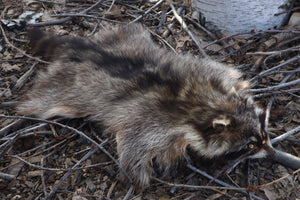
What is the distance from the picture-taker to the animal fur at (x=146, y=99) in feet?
10.3

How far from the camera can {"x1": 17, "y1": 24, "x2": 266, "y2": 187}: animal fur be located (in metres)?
3.12

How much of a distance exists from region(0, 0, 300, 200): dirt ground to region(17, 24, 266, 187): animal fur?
22 centimetres

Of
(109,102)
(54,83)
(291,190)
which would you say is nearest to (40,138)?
(54,83)

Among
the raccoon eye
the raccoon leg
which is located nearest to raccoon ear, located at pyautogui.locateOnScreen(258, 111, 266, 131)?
the raccoon eye

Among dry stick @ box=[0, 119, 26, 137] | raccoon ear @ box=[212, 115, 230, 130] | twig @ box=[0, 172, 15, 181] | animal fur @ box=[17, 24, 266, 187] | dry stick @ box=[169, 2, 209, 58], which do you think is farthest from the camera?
dry stick @ box=[169, 2, 209, 58]

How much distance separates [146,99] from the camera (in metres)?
3.39

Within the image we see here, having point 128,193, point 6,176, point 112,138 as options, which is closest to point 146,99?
point 112,138

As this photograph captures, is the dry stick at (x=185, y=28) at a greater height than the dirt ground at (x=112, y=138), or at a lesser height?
greater

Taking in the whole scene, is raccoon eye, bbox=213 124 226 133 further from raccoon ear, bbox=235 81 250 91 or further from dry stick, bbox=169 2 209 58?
dry stick, bbox=169 2 209 58

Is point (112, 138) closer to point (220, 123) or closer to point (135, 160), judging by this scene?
point (135, 160)

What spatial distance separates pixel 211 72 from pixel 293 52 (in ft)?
4.84

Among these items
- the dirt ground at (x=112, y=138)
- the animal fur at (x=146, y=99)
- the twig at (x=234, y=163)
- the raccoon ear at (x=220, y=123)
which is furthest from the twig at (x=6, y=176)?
the raccoon ear at (x=220, y=123)

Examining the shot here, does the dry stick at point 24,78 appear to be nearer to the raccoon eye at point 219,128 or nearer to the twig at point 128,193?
the twig at point 128,193

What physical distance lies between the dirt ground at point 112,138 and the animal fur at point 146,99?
0.71ft
